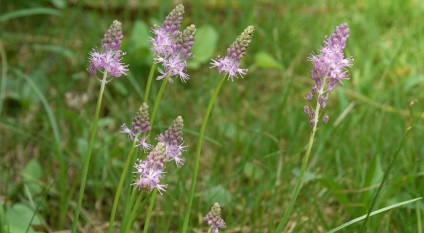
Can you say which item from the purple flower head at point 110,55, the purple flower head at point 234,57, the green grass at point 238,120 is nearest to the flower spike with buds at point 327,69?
the purple flower head at point 234,57

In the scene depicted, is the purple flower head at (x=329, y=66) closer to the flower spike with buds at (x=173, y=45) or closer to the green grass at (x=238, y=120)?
the flower spike with buds at (x=173, y=45)

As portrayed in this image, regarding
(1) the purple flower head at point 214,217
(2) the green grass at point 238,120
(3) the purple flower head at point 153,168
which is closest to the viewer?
(3) the purple flower head at point 153,168

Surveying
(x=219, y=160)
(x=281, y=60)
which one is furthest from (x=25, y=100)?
(x=281, y=60)

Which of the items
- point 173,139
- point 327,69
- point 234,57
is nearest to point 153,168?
point 173,139

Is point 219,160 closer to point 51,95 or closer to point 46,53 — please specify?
point 51,95

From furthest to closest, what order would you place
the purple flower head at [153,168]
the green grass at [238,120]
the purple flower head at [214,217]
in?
the green grass at [238,120] → the purple flower head at [214,217] → the purple flower head at [153,168]

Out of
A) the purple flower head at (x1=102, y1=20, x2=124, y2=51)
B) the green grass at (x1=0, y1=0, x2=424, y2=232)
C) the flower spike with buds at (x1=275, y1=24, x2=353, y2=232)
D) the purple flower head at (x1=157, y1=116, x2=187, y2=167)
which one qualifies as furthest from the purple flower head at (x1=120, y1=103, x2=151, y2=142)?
the green grass at (x1=0, y1=0, x2=424, y2=232)

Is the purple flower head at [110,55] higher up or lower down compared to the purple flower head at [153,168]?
higher up

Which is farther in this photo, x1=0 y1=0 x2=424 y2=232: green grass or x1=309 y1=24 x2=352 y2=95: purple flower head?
x1=0 y1=0 x2=424 y2=232: green grass

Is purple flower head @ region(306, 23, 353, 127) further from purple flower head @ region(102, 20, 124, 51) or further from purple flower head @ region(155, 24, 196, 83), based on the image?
purple flower head @ region(102, 20, 124, 51)
